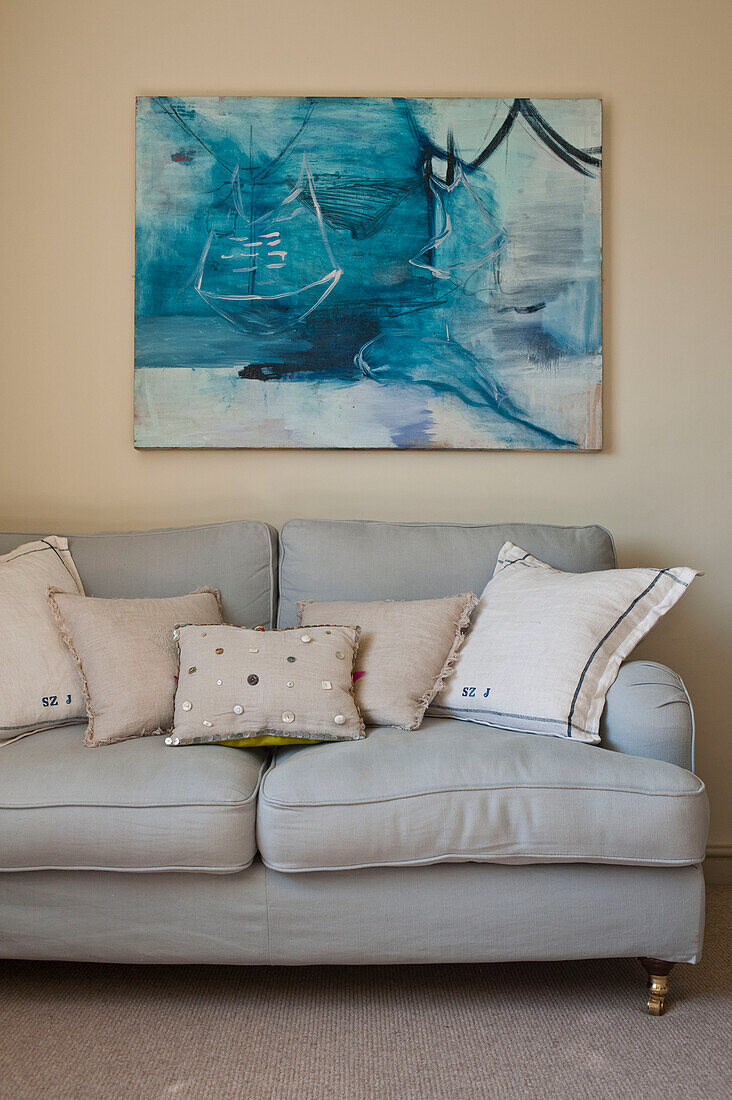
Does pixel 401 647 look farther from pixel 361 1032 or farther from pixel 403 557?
pixel 361 1032

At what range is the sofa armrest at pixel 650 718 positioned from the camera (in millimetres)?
1594

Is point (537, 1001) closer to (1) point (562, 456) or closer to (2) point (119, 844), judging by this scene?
(2) point (119, 844)

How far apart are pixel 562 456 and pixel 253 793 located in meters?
1.42

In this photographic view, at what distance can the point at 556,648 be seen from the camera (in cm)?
174

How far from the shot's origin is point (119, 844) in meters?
1.45

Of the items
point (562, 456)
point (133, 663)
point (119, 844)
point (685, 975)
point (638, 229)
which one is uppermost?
point (638, 229)

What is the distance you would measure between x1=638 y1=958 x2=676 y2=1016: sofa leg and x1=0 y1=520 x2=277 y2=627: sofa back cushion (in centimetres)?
116

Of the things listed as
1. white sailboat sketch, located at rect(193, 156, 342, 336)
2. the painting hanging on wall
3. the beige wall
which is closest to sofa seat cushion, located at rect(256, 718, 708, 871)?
the beige wall

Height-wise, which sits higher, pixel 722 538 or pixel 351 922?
pixel 722 538

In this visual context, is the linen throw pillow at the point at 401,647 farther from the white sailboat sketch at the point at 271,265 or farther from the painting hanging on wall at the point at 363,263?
the white sailboat sketch at the point at 271,265

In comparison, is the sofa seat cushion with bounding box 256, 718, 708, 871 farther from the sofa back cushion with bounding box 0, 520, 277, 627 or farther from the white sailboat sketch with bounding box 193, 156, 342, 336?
the white sailboat sketch with bounding box 193, 156, 342, 336

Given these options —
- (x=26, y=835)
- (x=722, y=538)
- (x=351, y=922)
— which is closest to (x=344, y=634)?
(x=351, y=922)

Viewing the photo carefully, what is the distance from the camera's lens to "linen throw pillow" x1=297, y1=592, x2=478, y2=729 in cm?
177

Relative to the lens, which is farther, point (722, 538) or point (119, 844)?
point (722, 538)
